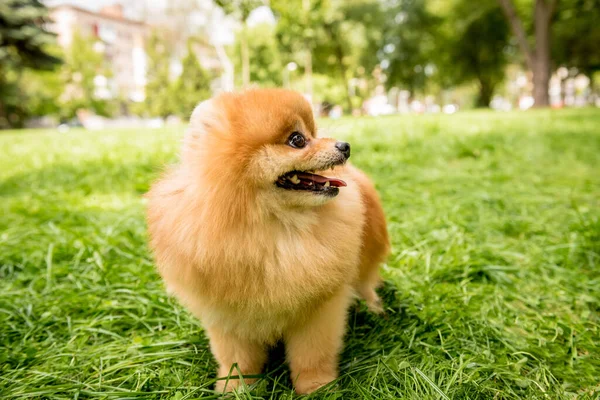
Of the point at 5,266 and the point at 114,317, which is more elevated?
the point at 5,266

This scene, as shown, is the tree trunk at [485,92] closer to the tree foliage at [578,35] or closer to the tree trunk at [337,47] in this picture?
the tree foliage at [578,35]

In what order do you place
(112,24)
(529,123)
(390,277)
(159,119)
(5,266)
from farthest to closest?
(112,24)
(159,119)
(529,123)
(5,266)
(390,277)

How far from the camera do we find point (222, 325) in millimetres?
1791

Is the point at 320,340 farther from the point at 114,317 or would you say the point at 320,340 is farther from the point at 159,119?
the point at 159,119

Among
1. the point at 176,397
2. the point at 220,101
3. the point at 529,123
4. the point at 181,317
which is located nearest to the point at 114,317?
the point at 181,317

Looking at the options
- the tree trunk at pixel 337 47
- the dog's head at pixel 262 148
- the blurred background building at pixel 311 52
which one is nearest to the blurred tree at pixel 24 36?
the blurred background building at pixel 311 52

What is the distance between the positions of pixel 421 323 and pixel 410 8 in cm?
3531

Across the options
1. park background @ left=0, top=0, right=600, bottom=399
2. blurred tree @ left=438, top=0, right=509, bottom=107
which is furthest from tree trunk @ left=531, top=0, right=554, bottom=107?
park background @ left=0, top=0, right=600, bottom=399

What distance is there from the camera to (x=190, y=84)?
4178cm

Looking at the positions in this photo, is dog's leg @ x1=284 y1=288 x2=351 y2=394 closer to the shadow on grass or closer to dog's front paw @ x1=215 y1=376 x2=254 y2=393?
dog's front paw @ x1=215 y1=376 x2=254 y2=393

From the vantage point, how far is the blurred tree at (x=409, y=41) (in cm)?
3300

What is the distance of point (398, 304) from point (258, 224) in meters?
1.25

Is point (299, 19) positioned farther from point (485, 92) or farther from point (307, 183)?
point (307, 183)

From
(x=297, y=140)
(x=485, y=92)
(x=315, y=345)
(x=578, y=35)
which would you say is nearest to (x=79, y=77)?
(x=485, y=92)
